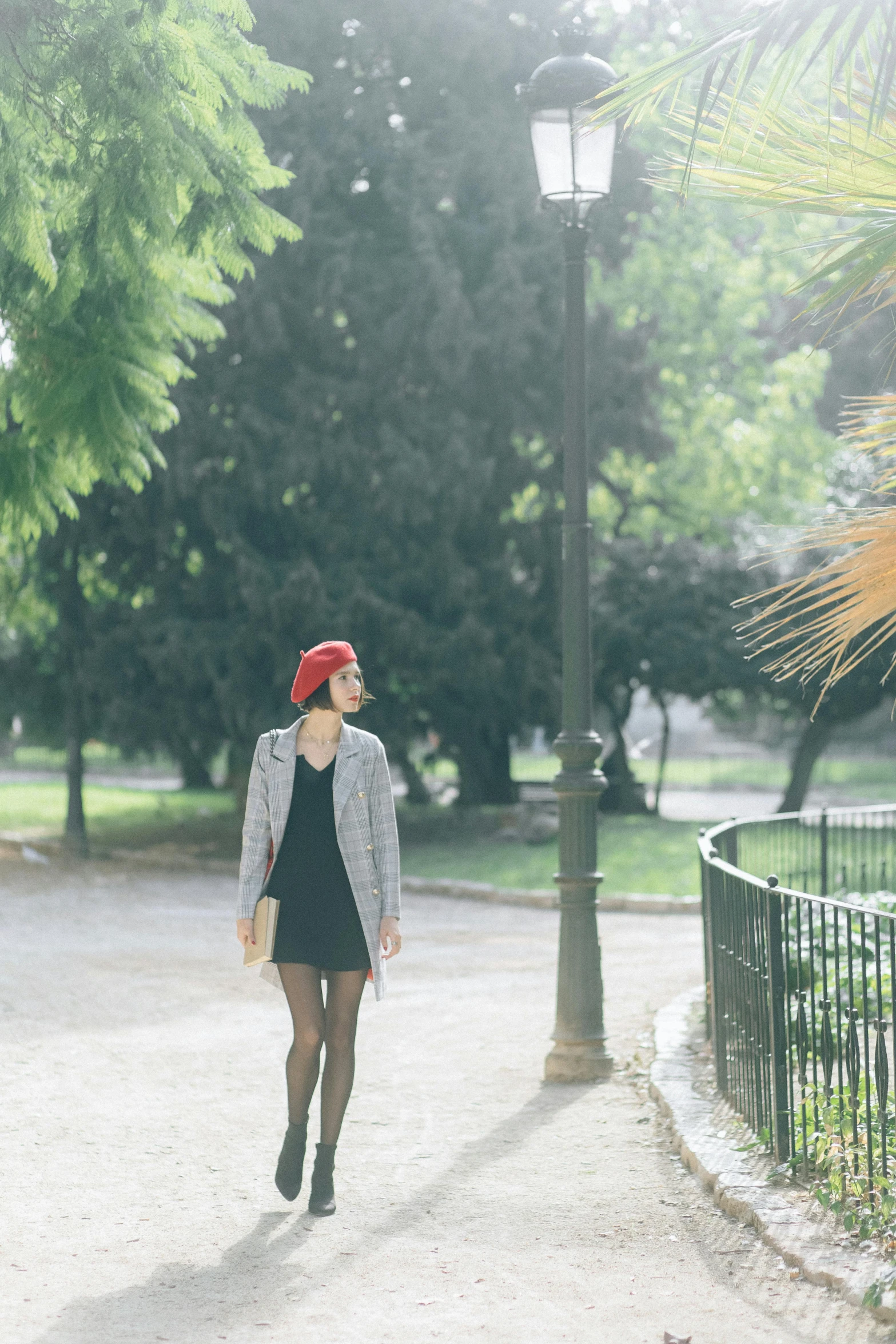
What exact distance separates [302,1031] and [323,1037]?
0.29 ft

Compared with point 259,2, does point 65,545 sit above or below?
below

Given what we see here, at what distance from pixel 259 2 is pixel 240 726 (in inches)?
358

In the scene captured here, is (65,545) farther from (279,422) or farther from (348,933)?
(348,933)

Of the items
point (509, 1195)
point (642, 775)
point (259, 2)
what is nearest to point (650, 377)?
point (259, 2)

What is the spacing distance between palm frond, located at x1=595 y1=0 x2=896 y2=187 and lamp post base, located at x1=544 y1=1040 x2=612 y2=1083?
477 cm

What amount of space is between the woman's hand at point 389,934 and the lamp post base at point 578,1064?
8.74 ft

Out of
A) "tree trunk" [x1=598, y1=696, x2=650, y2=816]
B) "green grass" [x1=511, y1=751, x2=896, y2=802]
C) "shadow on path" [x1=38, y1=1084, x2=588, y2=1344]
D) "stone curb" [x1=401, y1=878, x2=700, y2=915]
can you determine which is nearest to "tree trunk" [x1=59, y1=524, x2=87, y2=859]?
"stone curb" [x1=401, y1=878, x2=700, y2=915]

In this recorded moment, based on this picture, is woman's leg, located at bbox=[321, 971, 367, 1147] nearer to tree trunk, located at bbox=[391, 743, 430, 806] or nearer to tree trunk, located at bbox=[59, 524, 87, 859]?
tree trunk, located at bbox=[59, 524, 87, 859]

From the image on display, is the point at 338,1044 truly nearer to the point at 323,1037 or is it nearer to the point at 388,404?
the point at 323,1037

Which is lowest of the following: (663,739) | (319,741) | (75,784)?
(75,784)

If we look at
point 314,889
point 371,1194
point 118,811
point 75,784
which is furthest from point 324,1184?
point 118,811

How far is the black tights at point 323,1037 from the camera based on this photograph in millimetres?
5293

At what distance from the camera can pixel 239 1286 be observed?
4.57 metres

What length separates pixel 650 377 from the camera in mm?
22297
